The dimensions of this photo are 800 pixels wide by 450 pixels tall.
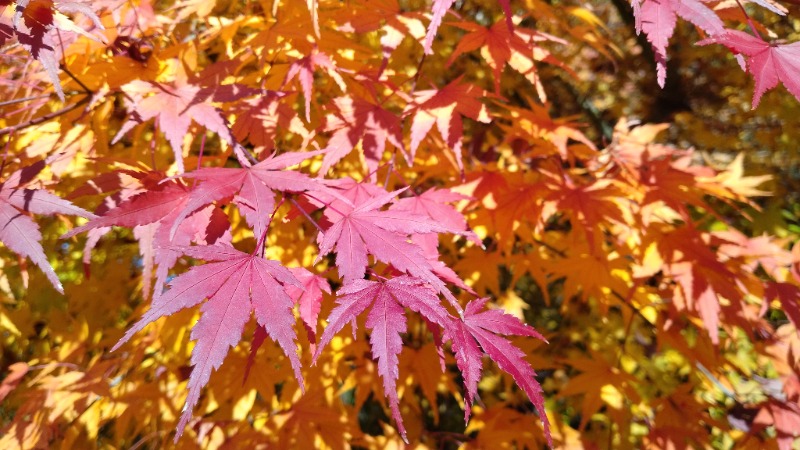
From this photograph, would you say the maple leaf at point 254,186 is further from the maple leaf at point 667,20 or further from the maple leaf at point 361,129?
the maple leaf at point 667,20

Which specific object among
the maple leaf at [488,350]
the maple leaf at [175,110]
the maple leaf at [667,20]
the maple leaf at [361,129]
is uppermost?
the maple leaf at [667,20]

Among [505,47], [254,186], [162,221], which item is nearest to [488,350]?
[254,186]

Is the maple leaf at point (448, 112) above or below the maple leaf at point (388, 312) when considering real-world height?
above

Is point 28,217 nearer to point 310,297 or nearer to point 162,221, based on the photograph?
point 162,221

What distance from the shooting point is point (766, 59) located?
0.83m

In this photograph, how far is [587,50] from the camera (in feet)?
12.0

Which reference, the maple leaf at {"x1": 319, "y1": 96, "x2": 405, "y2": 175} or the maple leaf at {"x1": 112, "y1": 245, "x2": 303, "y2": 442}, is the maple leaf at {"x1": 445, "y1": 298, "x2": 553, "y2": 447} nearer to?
the maple leaf at {"x1": 112, "y1": 245, "x2": 303, "y2": 442}

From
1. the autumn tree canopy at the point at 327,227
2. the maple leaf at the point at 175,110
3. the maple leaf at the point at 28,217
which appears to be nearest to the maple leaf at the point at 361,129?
the autumn tree canopy at the point at 327,227

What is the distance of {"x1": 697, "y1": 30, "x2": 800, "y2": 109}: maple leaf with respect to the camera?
80 centimetres

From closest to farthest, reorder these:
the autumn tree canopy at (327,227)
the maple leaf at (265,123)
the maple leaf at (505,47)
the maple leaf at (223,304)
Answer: the maple leaf at (223,304) → the autumn tree canopy at (327,227) → the maple leaf at (265,123) → the maple leaf at (505,47)

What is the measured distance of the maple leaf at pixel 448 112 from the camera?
1142mm

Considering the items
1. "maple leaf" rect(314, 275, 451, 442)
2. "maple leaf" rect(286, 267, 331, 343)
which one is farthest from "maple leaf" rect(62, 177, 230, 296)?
"maple leaf" rect(314, 275, 451, 442)

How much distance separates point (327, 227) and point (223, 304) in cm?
27

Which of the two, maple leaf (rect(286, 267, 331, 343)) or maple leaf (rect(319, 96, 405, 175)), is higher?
maple leaf (rect(319, 96, 405, 175))
